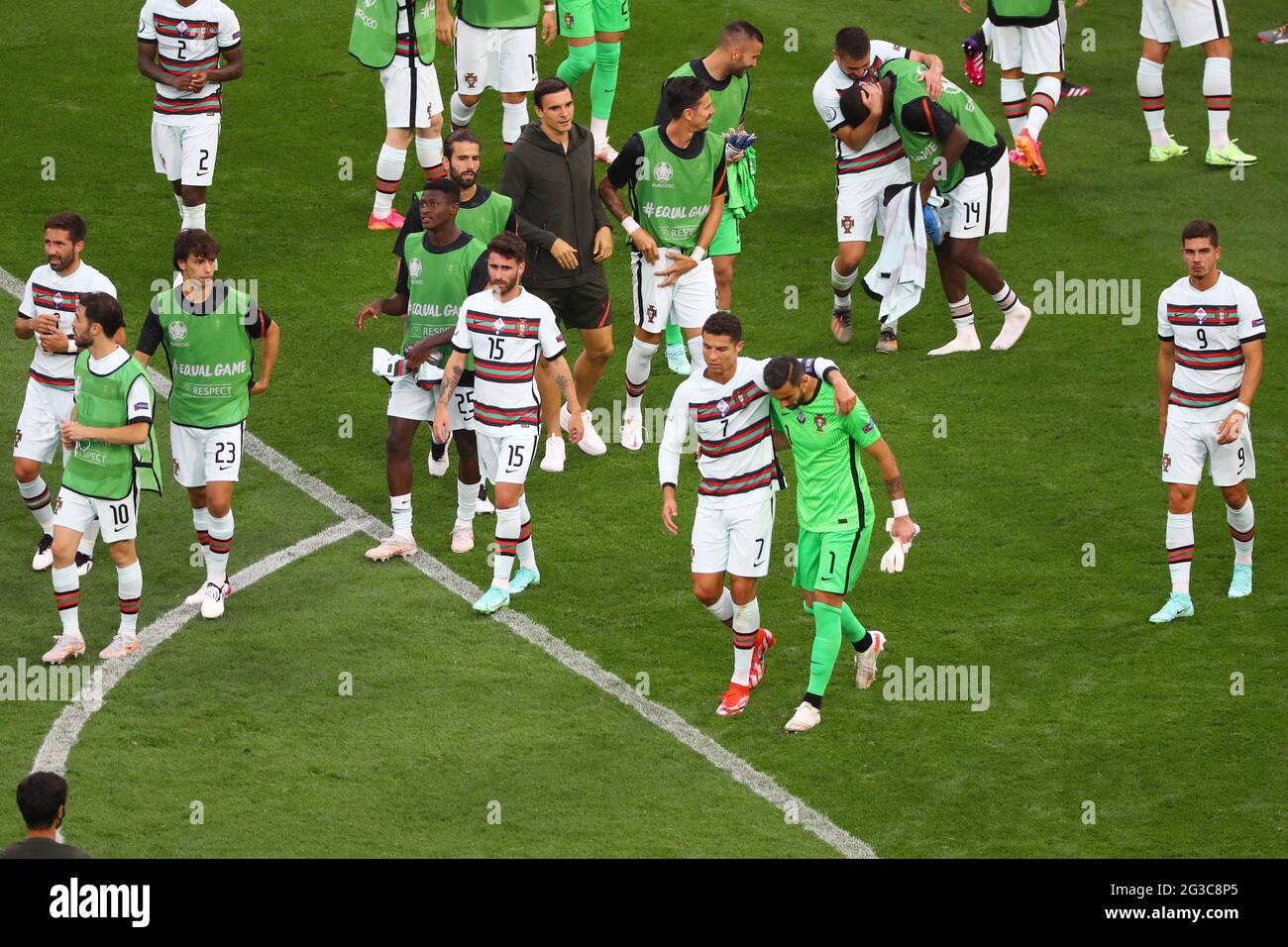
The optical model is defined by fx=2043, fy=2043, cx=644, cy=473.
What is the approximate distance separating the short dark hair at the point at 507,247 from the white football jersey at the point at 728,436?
1480 mm

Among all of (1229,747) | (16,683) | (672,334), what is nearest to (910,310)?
(672,334)

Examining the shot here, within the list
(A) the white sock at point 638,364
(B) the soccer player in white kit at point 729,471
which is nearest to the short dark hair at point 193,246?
(B) the soccer player in white kit at point 729,471

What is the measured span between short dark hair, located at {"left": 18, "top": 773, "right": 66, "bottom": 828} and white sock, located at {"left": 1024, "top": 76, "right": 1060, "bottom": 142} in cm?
1152

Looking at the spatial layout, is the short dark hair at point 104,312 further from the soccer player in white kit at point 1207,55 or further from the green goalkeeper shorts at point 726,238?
the soccer player in white kit at point 1207,55

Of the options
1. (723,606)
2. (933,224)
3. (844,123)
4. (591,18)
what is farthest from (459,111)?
(723,606)

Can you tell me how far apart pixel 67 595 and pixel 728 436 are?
→ 374 cm

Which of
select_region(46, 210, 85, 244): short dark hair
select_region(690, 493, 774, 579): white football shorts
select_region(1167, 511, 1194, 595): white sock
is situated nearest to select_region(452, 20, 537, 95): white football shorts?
select_region(46, 210, 85, 244): short dark hair

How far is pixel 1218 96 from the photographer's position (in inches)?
677

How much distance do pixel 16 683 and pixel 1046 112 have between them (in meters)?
9.87

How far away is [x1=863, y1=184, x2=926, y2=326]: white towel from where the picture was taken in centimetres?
1452

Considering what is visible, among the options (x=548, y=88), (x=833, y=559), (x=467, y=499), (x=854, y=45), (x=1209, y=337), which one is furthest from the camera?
(x=854, y=45)

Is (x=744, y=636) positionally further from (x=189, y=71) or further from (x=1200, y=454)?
(x=189, y=71)

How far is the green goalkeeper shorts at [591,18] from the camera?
16.8 meters

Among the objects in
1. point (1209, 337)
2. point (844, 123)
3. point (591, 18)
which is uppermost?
point (591, 18)
